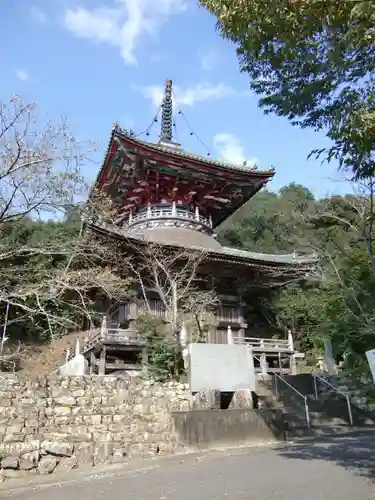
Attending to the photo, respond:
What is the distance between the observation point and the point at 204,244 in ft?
60.2

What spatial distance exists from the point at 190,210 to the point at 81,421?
39.0ft

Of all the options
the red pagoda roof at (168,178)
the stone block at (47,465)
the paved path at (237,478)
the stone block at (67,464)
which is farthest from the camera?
the red pagoda roof at (168,178)

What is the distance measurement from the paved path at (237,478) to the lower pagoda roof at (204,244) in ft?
25.8

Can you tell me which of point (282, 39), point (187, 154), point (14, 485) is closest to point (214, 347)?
point (14, 485)

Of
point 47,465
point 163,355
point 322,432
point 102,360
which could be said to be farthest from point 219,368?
point 47,465

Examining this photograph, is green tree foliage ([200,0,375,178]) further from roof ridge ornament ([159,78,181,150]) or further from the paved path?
roof ridge ornament ([159,78,181,150])

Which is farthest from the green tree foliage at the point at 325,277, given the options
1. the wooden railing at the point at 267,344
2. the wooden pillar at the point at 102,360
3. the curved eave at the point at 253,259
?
the wooden pillar at the point at 102,360

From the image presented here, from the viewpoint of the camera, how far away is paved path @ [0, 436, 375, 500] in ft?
17.1

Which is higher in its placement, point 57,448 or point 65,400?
point 65,400

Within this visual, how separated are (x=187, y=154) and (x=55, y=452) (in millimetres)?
13438

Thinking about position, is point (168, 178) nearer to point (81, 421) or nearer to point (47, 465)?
point (81, 421)

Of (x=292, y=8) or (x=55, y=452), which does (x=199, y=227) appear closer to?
(x=55, y=452)

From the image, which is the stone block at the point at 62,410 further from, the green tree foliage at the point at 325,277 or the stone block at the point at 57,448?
the green tree foliage at the point at 325,277

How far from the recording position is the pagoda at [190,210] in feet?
54.2
